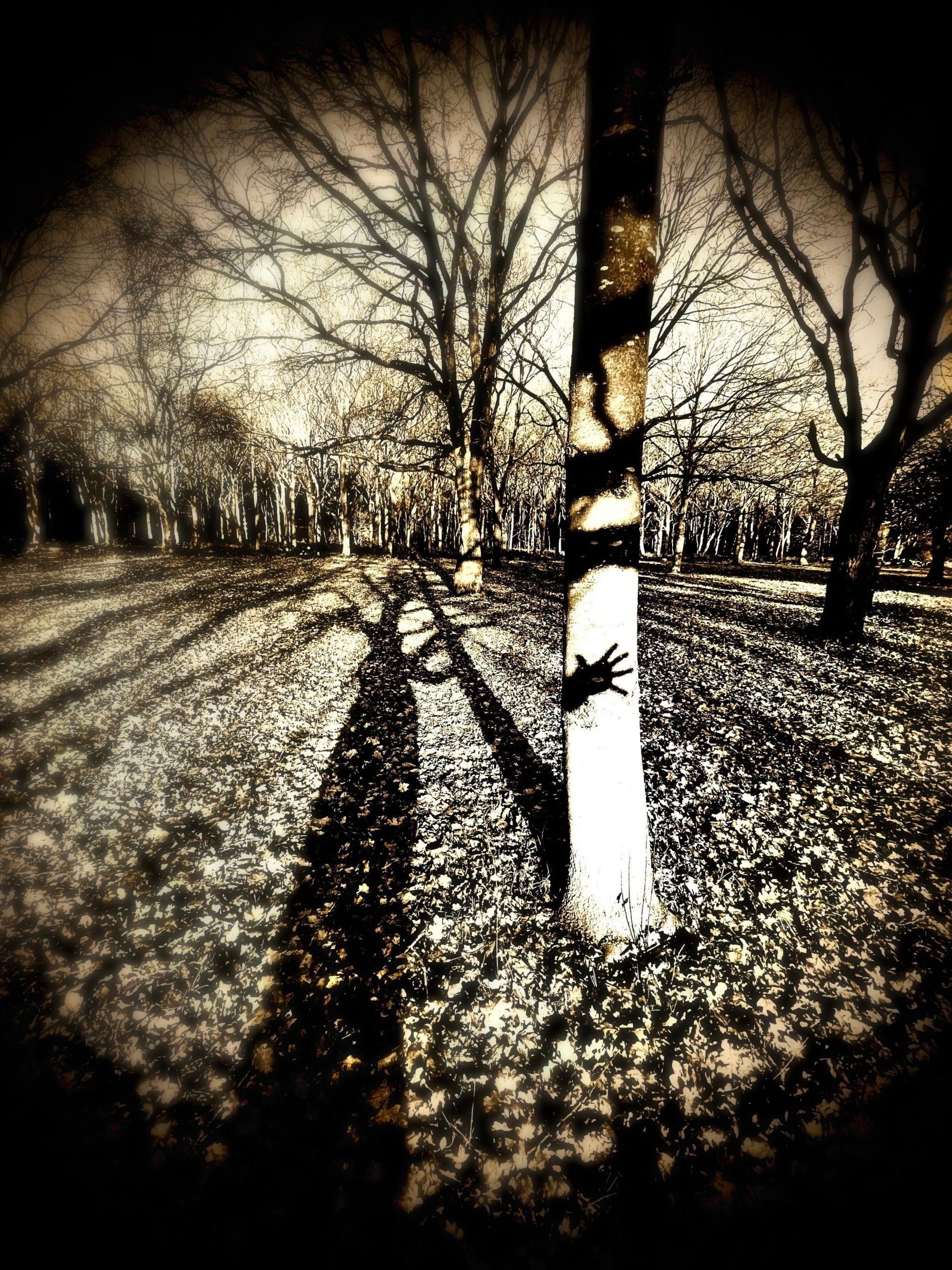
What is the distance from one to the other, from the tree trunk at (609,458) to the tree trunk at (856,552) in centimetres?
852

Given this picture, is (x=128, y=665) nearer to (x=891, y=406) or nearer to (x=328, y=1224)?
(x=328, y=1224)

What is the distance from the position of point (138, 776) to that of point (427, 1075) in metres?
4.22

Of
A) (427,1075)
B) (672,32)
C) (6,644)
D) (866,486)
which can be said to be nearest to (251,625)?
(6,644)

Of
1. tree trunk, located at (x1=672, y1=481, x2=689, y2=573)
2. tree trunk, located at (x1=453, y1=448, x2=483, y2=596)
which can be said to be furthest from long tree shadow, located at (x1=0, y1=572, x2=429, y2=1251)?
tree trunk, located at (x1=672, y1=481, x2=689, y2=573)

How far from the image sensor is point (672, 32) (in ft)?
8.00

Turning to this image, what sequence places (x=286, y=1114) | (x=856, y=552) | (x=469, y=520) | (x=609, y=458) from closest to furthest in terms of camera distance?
1. (x=286, y=1114)
2. (x=609, y=458)
3. (x=856, y=552)
4. (x=469, y=520)

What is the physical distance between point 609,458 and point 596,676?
1.24m

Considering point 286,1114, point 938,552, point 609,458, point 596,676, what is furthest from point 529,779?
point 938,552

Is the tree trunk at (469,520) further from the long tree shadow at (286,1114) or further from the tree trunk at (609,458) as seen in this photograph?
the long tree shadow at (286,1114)

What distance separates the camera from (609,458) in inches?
97.5

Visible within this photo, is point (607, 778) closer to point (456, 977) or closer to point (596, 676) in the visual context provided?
point (596, 676)

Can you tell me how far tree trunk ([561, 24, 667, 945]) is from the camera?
92.7 inches

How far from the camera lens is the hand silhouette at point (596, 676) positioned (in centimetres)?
253

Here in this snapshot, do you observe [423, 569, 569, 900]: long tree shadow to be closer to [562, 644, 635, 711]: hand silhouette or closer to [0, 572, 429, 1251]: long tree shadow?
[562, 644, 635, 711]: hand silhouette
